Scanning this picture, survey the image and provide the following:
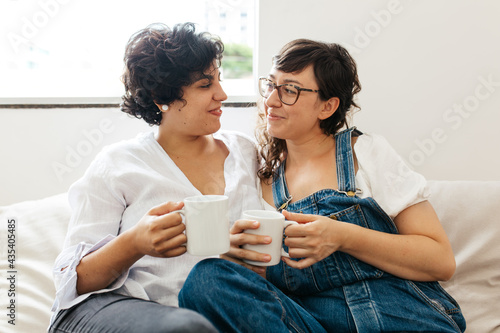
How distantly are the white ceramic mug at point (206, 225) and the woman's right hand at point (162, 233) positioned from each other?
0.07 ft

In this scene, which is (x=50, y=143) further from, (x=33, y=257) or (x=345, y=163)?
(x=345, y=163)

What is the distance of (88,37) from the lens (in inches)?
88.0

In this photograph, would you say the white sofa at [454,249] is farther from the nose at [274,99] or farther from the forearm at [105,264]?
the nose at [274,99]

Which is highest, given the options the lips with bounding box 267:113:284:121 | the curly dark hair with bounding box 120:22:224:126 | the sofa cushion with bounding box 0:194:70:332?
the curly dark hair with bounding box 120:22:224:126

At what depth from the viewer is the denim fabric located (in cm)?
91

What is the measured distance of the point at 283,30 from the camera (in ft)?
6.36

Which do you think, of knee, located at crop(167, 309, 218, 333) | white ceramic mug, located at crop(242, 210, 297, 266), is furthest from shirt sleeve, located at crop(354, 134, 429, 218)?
knee, located at crop(167, 309, 218, 333)

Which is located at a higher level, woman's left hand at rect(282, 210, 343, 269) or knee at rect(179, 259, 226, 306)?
woman's left hand at rect(282, 210, 343, 269)

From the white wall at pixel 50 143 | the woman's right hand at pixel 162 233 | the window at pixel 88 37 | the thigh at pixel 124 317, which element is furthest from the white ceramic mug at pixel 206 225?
the window at pixel 88 37

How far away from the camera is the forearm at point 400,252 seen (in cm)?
108

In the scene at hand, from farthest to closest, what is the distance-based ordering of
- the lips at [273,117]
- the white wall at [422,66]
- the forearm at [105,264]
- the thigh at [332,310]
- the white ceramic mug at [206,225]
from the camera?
the white wall at [422,66], the lips at [273,117], the thigh at [332,310], the forearm at [105,264], the white ceramic mug at [206,225]

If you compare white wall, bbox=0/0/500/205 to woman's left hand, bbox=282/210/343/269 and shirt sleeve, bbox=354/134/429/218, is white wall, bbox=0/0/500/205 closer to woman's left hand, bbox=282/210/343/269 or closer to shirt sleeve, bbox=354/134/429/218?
shirt sleeve, bbox=354/134/429/218

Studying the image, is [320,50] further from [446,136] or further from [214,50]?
[446,136]

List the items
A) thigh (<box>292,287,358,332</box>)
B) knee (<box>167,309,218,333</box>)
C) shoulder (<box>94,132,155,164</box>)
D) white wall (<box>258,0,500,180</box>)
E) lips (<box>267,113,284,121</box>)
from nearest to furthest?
knee (<box>167,309,218,333</box>), thigh (<box>292,287,358,332</box>), shoulder (<box>94,132,155,164</box>), lips (<box>267,113,284,121</box>), white wall (<box>258,0,500,180</box>)
